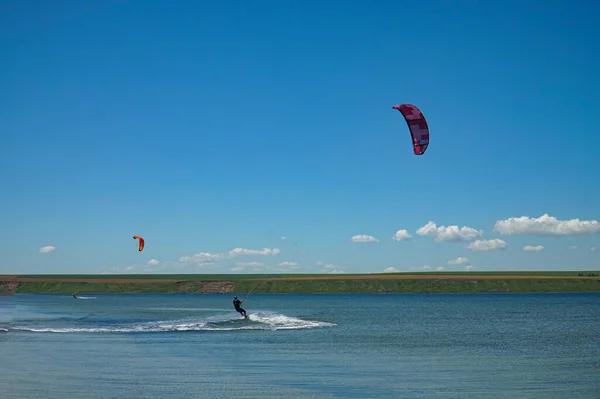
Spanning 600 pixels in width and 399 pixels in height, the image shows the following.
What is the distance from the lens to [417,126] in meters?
28.6

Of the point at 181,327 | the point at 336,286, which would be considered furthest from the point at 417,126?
the point at 336,286

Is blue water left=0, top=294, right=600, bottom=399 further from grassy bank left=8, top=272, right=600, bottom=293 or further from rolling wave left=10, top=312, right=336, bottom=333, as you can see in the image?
grassy bank left=8, top=272, right=600, bottom=293

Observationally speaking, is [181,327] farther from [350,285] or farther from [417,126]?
[350,285]

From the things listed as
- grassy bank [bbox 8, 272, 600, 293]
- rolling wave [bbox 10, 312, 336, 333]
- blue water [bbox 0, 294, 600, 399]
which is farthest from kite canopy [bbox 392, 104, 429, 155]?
grassy bank [bbox 8, 272, 600, 293]

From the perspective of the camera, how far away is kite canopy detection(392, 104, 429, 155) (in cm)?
2845

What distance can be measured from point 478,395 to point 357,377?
442cm

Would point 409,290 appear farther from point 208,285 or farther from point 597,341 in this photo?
point 597,341

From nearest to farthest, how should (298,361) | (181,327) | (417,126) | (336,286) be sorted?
(298,361) < (417,126) < (181,327) < (336,286)

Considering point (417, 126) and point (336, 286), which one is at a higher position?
point (417, 126)

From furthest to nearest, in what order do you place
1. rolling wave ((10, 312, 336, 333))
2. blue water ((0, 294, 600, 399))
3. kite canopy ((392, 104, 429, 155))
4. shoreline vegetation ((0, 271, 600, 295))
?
shoreline vegetation ((0, 271, 600, 295)) → rolling wave ((10, 312, 336, 333)) → kite canopy ((392, 104, 429, 155)) → blue water ((0, 294, 600, 399))

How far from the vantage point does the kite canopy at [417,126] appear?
93.4ft

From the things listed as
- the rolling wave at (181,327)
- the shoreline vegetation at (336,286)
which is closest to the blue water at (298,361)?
the rolling wave at (181,327)

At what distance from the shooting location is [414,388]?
20.2 m

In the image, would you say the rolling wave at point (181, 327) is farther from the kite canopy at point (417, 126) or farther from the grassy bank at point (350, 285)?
the grassy bank at point (350, 285)
